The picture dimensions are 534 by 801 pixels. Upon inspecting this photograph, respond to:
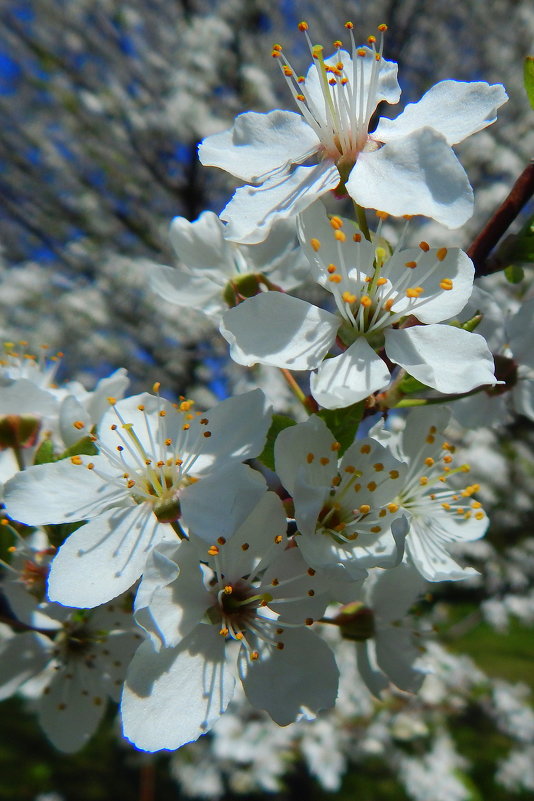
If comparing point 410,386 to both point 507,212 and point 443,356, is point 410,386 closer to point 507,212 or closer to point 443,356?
point 443,356

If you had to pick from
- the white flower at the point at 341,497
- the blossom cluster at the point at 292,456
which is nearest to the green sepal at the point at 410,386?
the blossom cluster at the point at 292,456

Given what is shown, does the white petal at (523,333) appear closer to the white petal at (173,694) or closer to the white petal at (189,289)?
the white petal at (189,289)

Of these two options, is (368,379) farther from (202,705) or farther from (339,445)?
(202,705)

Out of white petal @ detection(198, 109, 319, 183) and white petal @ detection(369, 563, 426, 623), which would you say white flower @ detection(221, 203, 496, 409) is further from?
white petal @ detection(369, 563, 426, 623)

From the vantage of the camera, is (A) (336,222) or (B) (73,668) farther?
(B) (73,668)

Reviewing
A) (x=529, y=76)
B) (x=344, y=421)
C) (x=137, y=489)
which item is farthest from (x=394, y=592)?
(x=529, y=76)

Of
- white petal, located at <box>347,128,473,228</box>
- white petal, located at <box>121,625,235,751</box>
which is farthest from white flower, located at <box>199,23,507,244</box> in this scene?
white petal, located at <box>121,625,235,751</box>
